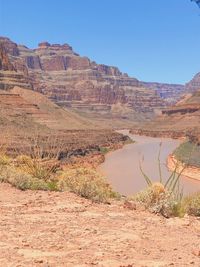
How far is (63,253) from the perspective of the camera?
6.60m

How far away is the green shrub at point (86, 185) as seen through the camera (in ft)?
38.4

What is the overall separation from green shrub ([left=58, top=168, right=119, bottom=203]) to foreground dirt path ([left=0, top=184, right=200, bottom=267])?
0.63 m

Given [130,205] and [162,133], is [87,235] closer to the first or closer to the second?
[130,205]

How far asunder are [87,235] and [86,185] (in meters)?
4.10

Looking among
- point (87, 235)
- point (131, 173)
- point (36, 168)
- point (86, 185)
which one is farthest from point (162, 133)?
point (87, 235)

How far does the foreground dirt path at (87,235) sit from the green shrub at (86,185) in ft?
2.06

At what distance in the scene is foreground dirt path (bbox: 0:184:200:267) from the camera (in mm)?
6398

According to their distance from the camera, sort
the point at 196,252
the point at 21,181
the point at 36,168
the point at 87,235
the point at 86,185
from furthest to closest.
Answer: the point at 36,168, the point at 21,181, the point at 86,185, the point at 87,235, the point at 196,252

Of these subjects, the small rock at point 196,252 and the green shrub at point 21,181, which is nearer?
the small rock at point 196,252

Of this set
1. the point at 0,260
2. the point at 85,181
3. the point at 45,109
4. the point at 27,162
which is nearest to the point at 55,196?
the point at 85,181

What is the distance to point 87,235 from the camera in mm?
7770

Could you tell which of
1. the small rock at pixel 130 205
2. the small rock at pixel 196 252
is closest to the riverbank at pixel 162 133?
the small rock at pixel 130 205

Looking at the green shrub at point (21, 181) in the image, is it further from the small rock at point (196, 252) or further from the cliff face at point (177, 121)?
the cliff face at point (177, 121)

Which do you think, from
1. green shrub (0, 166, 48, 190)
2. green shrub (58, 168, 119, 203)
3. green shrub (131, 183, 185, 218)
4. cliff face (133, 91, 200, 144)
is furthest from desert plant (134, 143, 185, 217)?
cliff face (133, 91, 200, 144)
